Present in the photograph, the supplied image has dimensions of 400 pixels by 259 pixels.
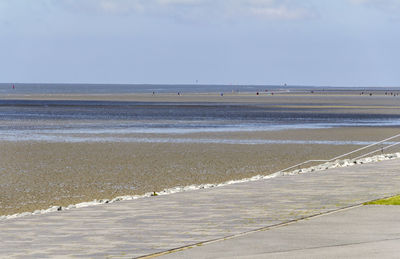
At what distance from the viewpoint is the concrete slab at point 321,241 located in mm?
8375

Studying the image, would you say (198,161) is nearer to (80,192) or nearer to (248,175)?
(248,175)

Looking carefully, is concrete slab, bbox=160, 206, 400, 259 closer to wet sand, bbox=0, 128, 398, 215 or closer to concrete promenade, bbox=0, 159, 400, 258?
concrete promenade, bbox=0, 159, 400, 258

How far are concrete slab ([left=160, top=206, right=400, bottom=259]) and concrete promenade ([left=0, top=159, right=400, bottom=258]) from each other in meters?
0.30

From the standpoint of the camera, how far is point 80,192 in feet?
66.4

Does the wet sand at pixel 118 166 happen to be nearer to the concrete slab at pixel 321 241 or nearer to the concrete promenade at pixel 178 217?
the concrete promenade at pixel 178 217

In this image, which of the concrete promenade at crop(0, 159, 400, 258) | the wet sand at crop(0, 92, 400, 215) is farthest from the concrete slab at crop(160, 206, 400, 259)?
the wet sand at crop(0, 92, 400, 215)

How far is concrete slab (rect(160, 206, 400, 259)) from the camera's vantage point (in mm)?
8375

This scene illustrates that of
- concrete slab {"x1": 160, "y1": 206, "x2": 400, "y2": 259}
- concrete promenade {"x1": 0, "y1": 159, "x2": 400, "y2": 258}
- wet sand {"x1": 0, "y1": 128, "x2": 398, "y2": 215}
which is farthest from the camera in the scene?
wet sand {"x1": 0, "y1": 128, "x2": 398, "y2": 215}

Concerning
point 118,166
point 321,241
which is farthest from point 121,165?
point 321,241

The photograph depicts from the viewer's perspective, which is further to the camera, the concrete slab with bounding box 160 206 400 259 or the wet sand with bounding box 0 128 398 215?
the wet sand with bounding box 0 128 398 215

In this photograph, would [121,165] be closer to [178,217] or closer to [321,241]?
[178,217]

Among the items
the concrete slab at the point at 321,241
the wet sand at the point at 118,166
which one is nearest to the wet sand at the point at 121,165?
the wet sand at the point at 118,166

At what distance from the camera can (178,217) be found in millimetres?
11289

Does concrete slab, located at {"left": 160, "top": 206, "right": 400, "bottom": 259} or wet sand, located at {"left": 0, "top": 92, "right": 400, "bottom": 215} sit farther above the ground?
concrete slab, located at {"left": 160, "top": 206, "right": 400, "bottom": 259}
